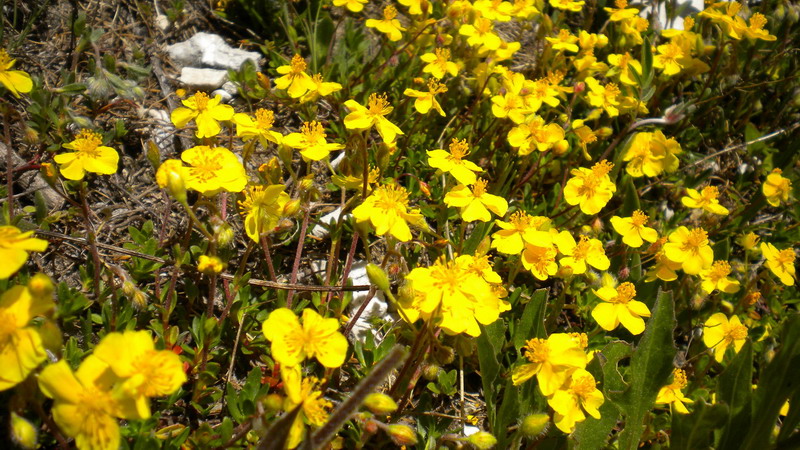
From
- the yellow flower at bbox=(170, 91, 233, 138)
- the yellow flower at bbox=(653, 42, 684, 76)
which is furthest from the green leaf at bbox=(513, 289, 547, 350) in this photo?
the yellow flower at bbox=(653, 42, 684, 76)

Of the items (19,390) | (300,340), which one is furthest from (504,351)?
(19,390)

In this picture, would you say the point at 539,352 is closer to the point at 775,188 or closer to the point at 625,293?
the point at 625,293

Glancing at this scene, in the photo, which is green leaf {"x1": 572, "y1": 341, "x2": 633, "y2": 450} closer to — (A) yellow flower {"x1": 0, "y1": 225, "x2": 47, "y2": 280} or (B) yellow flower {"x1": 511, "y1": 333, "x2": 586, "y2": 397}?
(B) yellow flower {"x1": 511, "y1": 333, "x2": 586, "y2": 397}

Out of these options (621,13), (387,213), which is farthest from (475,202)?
(621,13)

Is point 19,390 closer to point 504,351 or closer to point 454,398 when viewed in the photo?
point 454,398

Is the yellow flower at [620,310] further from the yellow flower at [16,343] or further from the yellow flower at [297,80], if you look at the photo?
the yellow flower at [16,343]

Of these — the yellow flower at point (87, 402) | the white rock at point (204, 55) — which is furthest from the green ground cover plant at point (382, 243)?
the white rock at point (204, 55)
